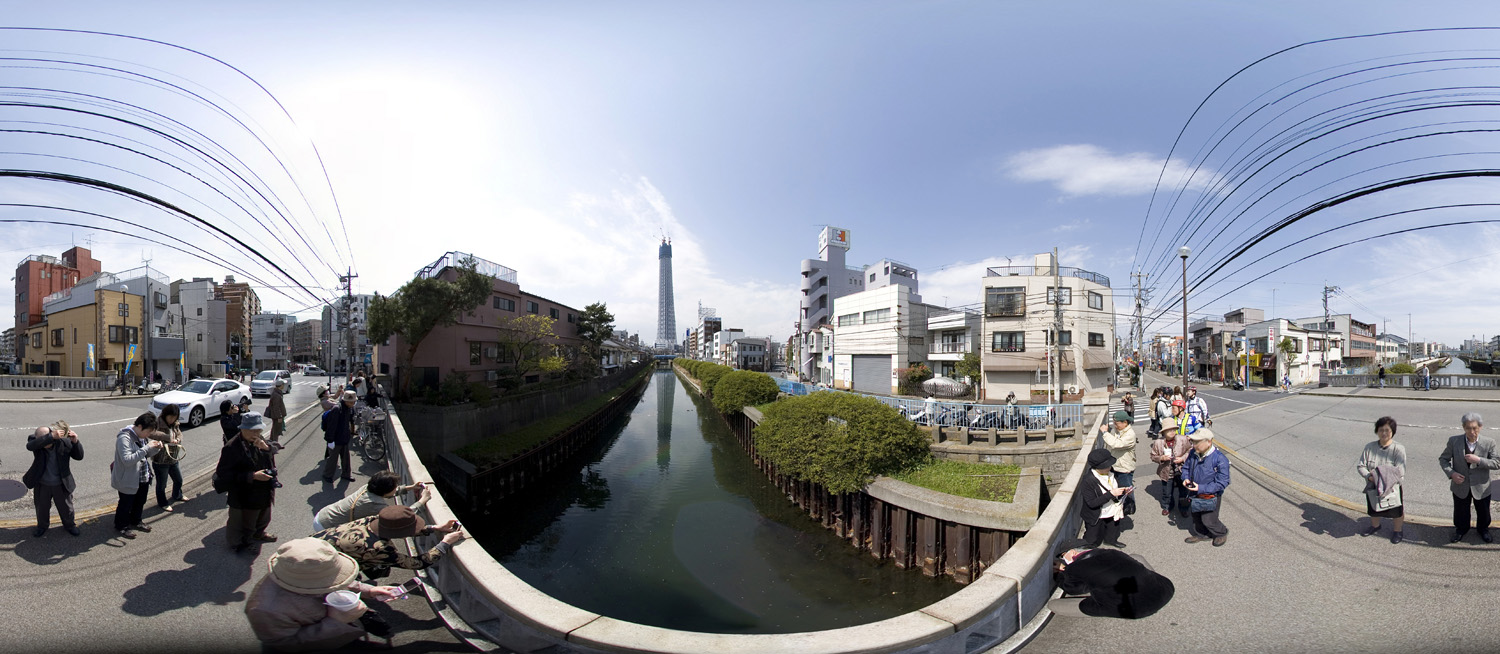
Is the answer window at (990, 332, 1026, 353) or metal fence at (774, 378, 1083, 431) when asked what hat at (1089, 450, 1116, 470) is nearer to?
metal fence at (774, 378, 1083, 431)

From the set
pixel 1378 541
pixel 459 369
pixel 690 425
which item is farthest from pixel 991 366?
pixel 459 369

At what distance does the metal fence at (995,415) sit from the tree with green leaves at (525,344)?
2083cm

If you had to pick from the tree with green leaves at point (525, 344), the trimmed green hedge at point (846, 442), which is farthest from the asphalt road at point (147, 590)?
the tree with green leaves at point (525, 344)

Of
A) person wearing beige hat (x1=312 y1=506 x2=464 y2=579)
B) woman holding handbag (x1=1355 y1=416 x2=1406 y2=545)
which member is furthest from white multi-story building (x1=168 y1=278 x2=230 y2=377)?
woman holding handbag (x1=1355 y1=416 x2=1406 y2=545)

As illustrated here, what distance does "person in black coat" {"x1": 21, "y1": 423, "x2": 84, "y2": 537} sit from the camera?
531 cm

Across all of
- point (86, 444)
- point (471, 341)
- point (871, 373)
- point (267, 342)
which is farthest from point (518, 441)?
point (267, 342)

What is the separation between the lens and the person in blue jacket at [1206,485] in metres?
5.72

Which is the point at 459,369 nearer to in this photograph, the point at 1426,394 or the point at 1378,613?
the point at 1378,613

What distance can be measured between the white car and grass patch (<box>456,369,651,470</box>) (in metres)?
7.23

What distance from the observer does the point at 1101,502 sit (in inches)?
211

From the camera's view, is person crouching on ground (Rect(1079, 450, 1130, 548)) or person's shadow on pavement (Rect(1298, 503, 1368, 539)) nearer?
person crouching on ground (Rect(1079, 450, 1130, 548))

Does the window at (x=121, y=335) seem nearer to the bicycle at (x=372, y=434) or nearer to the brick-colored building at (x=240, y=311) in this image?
the brick-colored building at (x=240, y=311)

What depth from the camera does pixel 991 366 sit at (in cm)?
3103

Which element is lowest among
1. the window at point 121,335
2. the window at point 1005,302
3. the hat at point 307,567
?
the hat at point 307,567
